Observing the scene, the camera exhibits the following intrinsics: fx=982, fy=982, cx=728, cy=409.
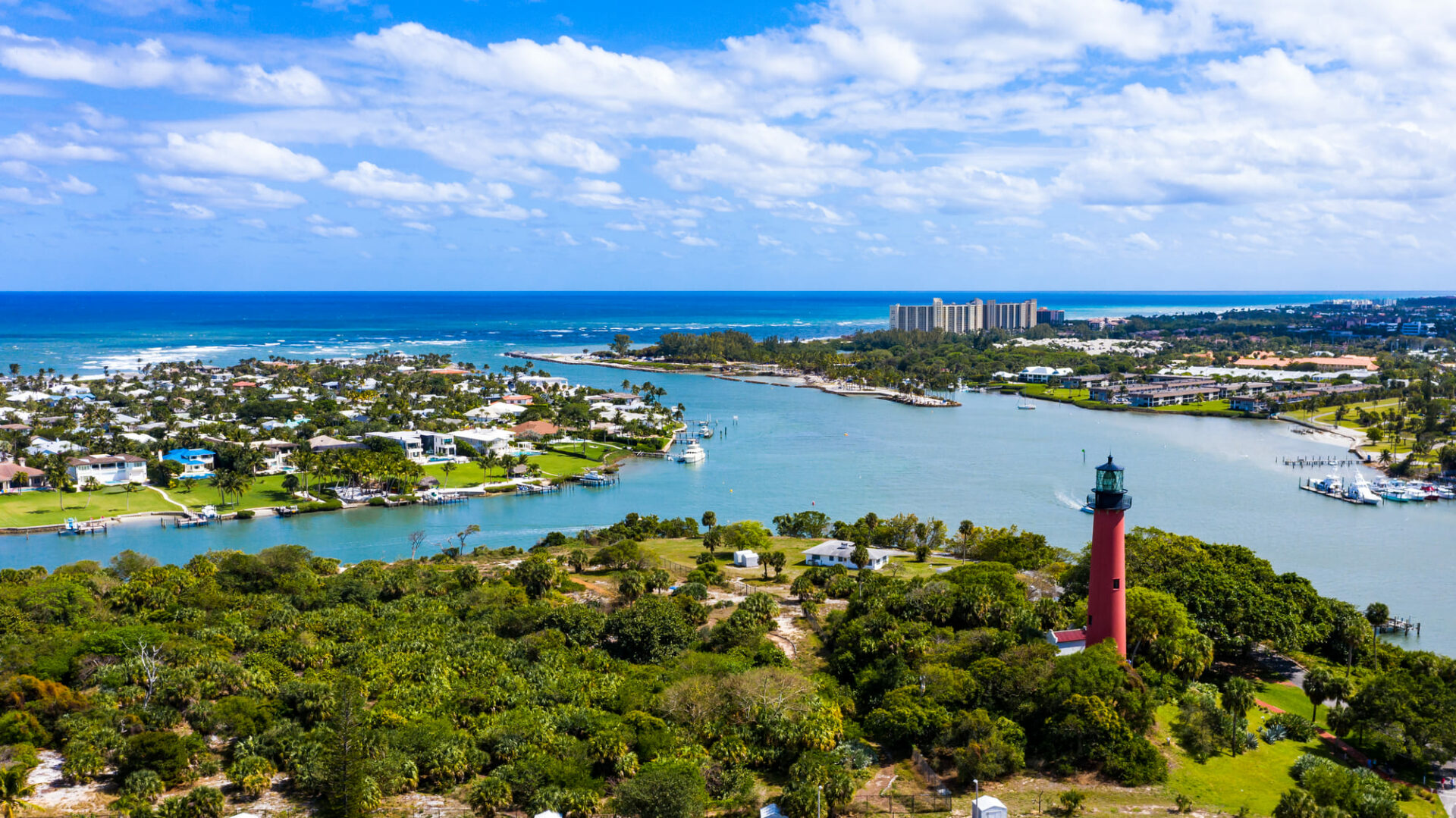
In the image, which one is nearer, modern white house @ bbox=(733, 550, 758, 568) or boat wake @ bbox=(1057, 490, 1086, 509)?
modern white house @ bbox=(733, 550, 758, 568)

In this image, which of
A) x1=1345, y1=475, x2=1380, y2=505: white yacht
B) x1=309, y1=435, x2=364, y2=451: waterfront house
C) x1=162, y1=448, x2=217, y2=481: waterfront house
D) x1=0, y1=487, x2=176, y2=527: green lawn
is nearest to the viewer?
x1=0, y1=487, x2=176, y2=527: green lawn

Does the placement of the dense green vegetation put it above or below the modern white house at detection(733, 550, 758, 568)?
above

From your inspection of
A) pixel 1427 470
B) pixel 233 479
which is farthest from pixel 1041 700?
pixel 1427 470

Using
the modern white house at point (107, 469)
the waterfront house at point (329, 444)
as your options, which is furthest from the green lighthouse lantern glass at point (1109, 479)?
the modern white house at point (107, 469)

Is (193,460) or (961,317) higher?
(961,317)

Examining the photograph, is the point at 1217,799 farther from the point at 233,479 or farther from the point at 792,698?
the point at 233,479

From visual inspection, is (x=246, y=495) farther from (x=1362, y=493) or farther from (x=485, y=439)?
(x=1362, y=493)

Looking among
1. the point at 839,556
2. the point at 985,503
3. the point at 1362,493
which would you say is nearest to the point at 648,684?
the point at 839,556

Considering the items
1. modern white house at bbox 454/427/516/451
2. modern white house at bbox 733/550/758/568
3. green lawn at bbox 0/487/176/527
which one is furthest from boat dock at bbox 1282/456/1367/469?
green lawn at bbox 0/487/176/527

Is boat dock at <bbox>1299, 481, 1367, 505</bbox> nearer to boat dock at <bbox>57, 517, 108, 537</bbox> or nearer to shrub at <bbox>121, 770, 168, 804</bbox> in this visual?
shrub at <bbox>121, 770, 168, 804</bbox>
